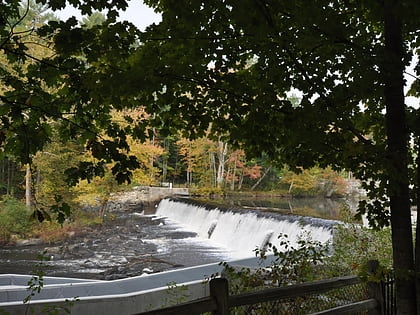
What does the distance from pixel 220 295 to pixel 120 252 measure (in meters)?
12.5

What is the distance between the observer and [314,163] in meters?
3.35

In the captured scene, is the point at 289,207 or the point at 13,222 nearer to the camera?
the point at 13,222

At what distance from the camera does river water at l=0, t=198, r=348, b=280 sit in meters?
12.4

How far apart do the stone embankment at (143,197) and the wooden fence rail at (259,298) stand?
78.4 ft

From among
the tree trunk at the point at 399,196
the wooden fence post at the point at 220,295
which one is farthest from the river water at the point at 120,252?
the tree trunk at the point at 399,196

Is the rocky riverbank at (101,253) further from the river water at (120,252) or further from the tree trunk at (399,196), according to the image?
the tree trunk at (399,196)

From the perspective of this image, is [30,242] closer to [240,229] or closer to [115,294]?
[240,229]

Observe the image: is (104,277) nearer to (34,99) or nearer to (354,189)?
(34,99)

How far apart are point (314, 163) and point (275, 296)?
1.15 meters

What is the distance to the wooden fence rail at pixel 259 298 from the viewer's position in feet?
9.07

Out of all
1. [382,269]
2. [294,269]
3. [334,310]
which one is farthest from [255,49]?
[294,269]

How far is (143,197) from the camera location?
2891 cm

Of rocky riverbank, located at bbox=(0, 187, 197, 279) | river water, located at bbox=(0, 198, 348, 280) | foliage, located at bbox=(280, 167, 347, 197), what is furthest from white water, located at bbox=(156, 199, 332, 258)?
foliage, located at bbox=(280, 167, 347, 197)

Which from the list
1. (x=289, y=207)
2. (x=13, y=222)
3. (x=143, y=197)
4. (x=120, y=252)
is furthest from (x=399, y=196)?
(x=143, y=197)
